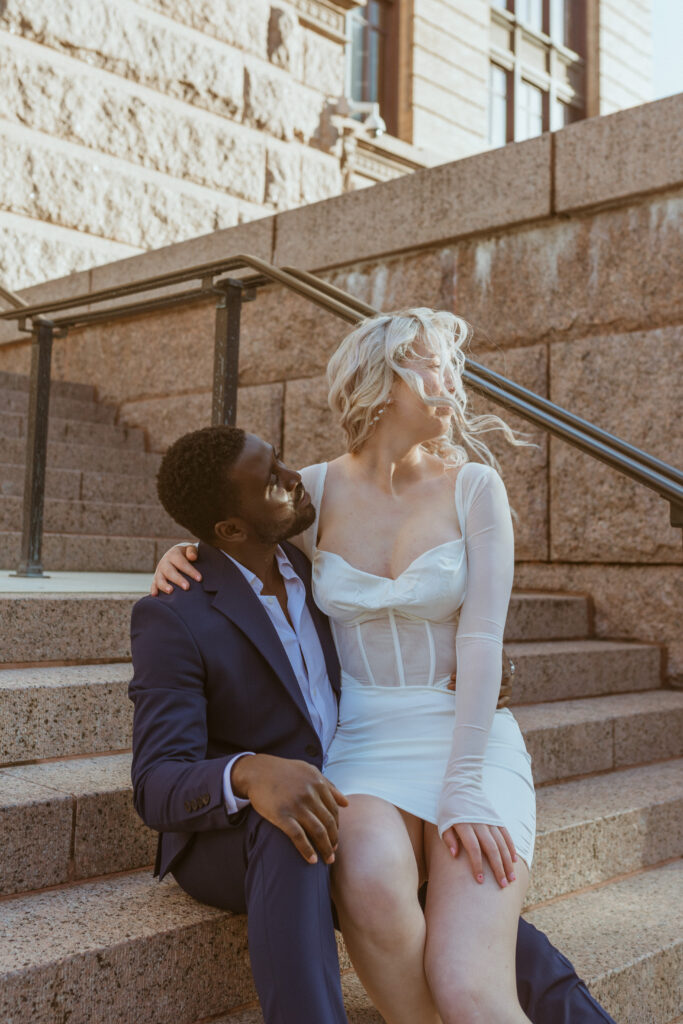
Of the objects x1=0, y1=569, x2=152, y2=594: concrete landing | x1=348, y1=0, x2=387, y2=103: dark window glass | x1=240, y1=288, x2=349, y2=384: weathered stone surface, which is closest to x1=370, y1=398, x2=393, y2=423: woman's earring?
x1=0, y1=569, x2=152, y2=594: concrete landing

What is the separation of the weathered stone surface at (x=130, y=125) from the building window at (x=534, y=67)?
7.21 meters

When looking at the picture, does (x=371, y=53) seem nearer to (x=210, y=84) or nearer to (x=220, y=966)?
(x=210, y=84)

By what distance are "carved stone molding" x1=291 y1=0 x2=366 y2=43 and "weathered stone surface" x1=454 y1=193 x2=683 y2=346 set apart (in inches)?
191

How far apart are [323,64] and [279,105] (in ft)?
2.50

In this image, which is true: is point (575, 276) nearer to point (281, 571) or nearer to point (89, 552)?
point (89, 552)

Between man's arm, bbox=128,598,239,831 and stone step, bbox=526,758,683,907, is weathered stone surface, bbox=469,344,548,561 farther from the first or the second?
man's arm, bbox=128,598,239,831

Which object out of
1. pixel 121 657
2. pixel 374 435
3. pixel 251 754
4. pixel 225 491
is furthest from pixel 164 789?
pixel 121 657

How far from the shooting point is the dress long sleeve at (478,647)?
Result: 2.05 m

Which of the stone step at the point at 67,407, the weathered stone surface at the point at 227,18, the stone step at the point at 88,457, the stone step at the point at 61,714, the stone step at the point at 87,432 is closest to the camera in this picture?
the stone step at the point at 61,714

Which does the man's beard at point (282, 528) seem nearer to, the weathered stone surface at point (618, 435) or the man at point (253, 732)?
the man at point (253, 732)

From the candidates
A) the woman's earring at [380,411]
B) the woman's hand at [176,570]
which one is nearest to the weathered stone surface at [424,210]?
the woman's earring at [380,411]

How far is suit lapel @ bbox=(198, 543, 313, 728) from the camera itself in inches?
82.4

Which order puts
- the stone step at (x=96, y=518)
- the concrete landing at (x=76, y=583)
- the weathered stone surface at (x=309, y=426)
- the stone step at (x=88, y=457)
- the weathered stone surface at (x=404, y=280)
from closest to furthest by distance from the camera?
1. the concrete landing at (x=76, y=583)
2. the stone step at (x=96, y=518)
3. the weathered stone surface at (x=404, y=280)
4. the stone step at (x=88, y=457)
5. the weathered stone surface at (x=309, y=426)

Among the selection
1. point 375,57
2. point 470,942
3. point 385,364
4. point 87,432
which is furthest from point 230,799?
point 375,57
